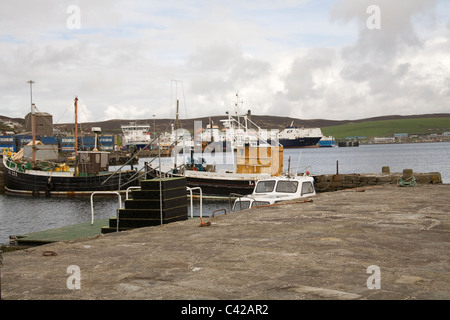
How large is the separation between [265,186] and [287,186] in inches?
36.2

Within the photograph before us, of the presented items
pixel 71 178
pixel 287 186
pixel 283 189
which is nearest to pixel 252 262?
pixel 283 189

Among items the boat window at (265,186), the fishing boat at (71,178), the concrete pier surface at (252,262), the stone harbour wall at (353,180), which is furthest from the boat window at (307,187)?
the fishing boat at (71,178)

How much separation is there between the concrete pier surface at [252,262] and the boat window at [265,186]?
696 centimetres

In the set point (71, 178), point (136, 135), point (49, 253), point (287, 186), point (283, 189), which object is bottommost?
point (71, 178)

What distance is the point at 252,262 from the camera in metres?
6.97

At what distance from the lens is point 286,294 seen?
529cm

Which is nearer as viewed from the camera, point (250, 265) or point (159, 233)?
point (250, 265)

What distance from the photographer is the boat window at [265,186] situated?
18.8 m

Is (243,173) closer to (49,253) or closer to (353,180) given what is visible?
(353,180)

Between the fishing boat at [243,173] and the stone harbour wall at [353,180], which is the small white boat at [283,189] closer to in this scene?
the stone harbour wall at [353,180]
